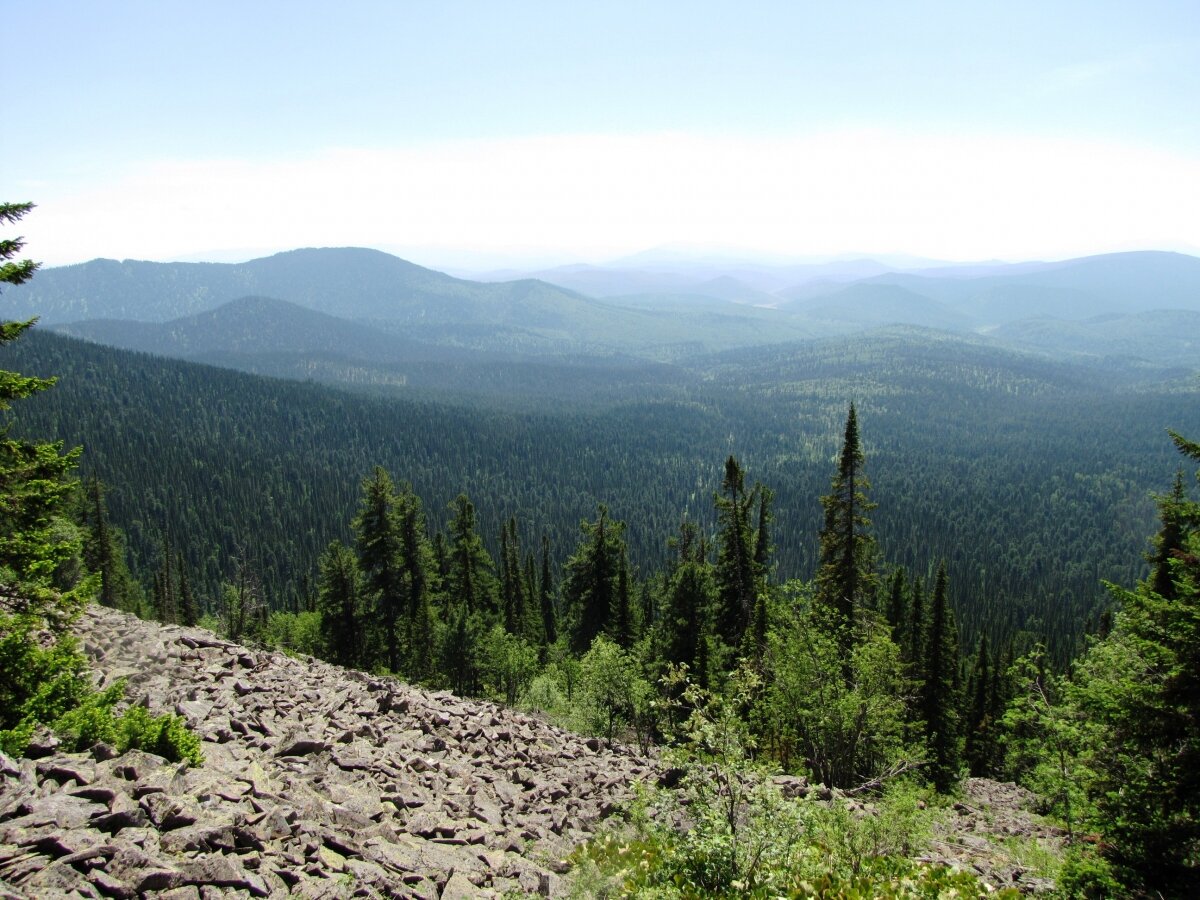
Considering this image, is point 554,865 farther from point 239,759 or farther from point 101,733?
point 101,733

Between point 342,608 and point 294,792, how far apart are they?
102 feet

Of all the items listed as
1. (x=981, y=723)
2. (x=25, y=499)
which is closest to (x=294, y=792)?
(x=25, y=499)

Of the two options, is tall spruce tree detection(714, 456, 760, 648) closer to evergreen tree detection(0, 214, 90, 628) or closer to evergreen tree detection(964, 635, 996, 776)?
evergreen tree detection(0, 214, 90, 628)

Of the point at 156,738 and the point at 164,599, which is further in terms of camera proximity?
the point at 164,599

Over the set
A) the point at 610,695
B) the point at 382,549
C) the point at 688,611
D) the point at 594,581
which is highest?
the point at 382,549

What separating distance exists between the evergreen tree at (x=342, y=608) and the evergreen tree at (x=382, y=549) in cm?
159

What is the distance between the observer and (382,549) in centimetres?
3875

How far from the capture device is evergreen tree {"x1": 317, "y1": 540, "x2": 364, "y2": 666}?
4078cm

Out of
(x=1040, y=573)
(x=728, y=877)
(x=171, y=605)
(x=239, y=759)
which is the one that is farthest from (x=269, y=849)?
(x=1040, y=573)

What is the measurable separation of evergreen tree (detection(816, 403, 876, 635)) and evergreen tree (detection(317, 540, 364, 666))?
28.3 meters

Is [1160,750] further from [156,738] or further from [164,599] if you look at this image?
[164,599]

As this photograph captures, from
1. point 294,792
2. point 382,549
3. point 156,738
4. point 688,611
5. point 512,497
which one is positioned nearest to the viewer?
point 156,738

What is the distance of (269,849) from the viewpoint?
976 cm

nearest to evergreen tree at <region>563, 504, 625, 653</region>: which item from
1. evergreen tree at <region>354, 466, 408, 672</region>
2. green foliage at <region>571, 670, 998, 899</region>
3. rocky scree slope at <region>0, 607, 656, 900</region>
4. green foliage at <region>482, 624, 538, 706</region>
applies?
green foliage at <region>482, 624, 538, 706</region>
